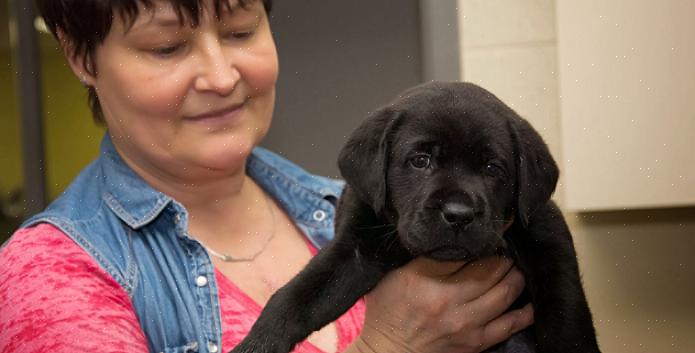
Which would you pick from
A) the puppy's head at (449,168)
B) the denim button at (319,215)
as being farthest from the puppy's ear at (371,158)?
the denim button at (319,215)

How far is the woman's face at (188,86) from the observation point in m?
0.86

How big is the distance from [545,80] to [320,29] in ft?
0.99

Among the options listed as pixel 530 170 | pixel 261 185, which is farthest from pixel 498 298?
pixel 261 185

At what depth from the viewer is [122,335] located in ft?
2.51

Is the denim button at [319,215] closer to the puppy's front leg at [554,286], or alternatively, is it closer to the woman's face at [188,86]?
the woman's face at [188,86]

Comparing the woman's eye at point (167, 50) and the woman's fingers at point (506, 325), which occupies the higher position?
the woman's eye at point (167, 50)

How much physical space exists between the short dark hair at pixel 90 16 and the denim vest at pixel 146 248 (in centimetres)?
13

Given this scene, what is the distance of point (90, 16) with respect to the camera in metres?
0.86

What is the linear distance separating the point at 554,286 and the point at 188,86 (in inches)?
16.1

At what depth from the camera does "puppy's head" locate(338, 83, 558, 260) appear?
721mm

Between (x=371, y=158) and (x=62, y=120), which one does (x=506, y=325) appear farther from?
(x=62, y=120)

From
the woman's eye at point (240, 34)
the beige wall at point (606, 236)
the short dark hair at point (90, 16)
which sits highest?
the short dark hair at point (90, 16)

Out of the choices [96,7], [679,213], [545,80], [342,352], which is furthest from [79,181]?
[679,213]

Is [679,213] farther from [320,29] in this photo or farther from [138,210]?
[138,210]
